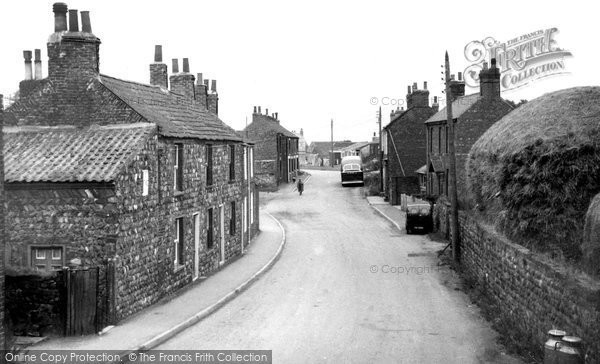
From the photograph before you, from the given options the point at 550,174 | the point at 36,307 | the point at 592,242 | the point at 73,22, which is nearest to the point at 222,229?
the point at 73,22

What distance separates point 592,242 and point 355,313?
7569 millimetres

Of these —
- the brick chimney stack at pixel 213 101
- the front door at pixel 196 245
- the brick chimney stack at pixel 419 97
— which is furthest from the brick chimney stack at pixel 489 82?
the front door at pixel 196 245

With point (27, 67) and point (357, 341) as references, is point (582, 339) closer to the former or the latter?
point (357, 341)

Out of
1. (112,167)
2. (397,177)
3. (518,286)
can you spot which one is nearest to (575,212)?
(518,286)

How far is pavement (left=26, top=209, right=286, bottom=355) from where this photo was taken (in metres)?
14.2

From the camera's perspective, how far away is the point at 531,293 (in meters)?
13.9

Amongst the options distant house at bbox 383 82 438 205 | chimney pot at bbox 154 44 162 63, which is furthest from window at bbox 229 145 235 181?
distant house at bbox 383 82 438 205

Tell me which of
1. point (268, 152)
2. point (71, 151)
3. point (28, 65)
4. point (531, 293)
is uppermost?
point (28, 65)

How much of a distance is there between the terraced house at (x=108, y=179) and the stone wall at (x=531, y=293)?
983 cm

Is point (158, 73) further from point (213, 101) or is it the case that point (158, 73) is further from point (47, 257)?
point (47, 257)

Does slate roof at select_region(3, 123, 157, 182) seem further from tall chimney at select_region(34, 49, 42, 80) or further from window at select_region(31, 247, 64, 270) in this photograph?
tall chimney at select_region(34, 49, 42, 80)

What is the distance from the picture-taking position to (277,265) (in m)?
26.5

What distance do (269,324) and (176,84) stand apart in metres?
15.8

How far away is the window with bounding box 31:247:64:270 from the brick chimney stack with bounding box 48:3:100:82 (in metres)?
5.29
